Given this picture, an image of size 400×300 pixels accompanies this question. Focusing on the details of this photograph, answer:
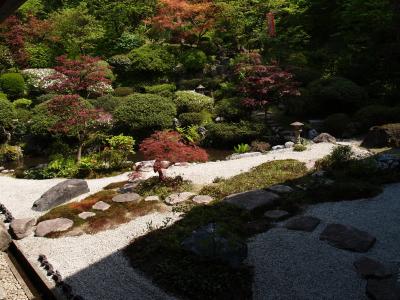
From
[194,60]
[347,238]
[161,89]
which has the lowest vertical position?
[347,238]

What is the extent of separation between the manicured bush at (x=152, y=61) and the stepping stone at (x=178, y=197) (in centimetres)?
1302

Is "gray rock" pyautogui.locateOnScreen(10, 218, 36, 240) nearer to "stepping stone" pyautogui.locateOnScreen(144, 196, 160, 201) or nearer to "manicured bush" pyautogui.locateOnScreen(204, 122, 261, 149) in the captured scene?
"stepping stone" pyautogui.locateOnScreen(144, 196, 160, 201)

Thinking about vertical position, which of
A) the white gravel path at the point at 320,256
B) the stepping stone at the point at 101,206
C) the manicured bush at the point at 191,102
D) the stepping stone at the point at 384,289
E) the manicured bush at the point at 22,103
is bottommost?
the stepping stone at the point at 101,206

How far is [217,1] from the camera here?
22.5 m

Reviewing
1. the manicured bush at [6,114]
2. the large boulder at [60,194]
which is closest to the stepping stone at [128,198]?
the large boulder at [60,194]

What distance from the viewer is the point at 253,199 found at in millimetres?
8078

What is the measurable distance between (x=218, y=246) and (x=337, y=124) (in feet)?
30.5

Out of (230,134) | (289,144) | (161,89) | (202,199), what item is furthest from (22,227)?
(161,89)

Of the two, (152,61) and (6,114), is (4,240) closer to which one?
(6,114)

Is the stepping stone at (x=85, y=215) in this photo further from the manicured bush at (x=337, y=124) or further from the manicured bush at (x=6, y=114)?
the manicured bush at (x=6, y=114)

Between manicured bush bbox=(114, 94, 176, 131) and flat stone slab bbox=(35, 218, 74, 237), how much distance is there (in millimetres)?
6956

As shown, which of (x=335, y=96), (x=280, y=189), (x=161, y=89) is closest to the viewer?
(x=280, y=189)

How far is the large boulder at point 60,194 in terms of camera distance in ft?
29.9

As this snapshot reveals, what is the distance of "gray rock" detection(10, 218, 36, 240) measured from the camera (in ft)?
25.5
